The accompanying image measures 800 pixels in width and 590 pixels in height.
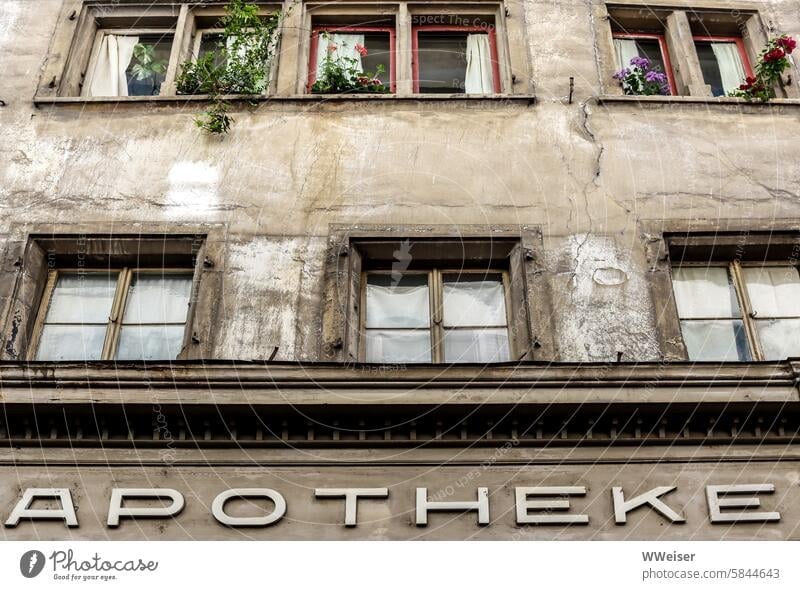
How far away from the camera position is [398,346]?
9602 mm

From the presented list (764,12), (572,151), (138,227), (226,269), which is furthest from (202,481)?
(764,12)

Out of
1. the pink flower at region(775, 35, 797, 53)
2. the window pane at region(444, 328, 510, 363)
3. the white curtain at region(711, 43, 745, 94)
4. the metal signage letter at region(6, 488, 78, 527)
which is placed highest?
the white curtain at region(711, 43, 745, 94)

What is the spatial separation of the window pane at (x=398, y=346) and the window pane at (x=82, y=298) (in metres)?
2.48

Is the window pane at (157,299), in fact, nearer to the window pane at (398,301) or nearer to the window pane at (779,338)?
the window pane at (398,301)

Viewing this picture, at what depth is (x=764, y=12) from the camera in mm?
12406

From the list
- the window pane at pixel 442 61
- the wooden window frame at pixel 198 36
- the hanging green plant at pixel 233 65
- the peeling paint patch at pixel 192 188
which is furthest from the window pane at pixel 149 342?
the window pane at pixel 442 61

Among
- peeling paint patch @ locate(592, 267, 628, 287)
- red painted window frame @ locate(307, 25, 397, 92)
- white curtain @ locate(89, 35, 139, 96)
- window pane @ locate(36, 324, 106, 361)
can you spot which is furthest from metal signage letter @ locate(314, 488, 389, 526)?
A: white curtain @ locate(89, 35, 139, 96)

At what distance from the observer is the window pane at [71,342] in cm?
955

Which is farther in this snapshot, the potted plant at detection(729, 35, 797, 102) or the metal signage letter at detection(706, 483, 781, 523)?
the potted plant at detection(729, 35, 797, 102)

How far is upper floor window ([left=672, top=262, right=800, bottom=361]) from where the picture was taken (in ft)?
31.2

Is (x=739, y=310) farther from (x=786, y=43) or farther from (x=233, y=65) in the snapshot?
(x=233, y=65)

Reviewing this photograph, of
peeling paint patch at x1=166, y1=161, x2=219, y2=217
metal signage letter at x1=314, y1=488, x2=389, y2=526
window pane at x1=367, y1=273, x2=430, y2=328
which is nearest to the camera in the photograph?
metal signage letter at x1=314, y1=488, x2=389, y2=526

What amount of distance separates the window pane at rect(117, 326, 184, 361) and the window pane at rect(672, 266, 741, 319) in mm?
4596

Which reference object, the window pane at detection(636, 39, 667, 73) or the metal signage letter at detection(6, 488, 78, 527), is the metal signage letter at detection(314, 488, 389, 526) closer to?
the metal signage letter at detection(6, 488, 78, 527)
